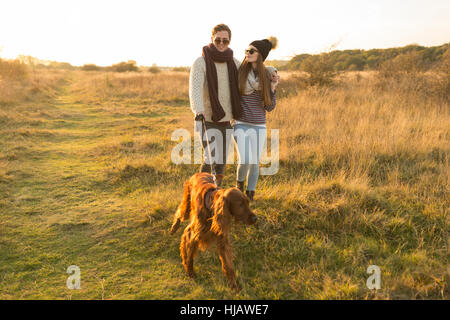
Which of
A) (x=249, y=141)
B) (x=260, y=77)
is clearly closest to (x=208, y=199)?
(x=249, y=141)

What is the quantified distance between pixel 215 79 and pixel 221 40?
16.3 inches

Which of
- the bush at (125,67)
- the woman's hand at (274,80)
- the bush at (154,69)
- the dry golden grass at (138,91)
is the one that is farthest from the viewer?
the bush at (125,67)

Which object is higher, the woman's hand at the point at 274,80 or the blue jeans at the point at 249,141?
the woman's hand at the point at 274,80

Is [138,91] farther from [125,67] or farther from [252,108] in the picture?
[125,67]

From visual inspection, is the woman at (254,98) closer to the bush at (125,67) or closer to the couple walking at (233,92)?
the couple walking at (233,92)

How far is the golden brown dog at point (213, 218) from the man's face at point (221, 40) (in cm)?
143

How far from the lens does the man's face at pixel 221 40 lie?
3043 mm

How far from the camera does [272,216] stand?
11.1 ft

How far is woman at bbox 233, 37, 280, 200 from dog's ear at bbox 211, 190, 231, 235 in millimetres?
1138

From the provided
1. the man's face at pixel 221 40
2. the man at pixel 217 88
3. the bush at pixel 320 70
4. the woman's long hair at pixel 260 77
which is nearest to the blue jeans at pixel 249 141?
the man at pixel 217 88

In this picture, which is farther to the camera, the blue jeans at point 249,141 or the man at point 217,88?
the blue jeans at point 249,141

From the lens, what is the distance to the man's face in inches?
120

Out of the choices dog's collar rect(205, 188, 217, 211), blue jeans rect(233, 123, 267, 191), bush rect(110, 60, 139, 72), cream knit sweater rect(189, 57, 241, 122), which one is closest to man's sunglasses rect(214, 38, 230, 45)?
cream knit sweater rect(189, 57, 241, 122)

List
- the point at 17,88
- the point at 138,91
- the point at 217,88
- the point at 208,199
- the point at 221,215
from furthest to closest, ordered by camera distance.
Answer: the point at 138,91, the point at 17,88, the point at 217,88, the point at 208,199, the point at 221,215
